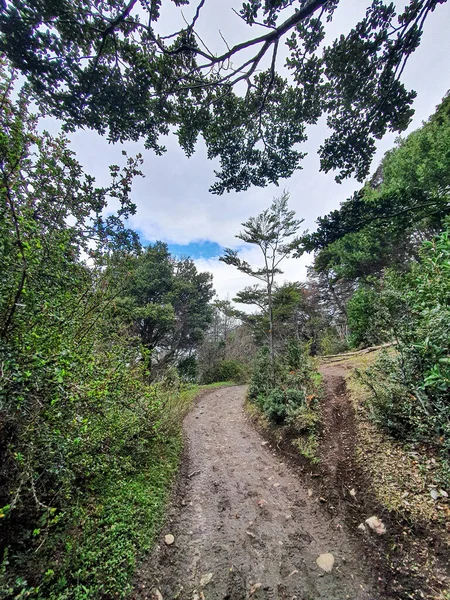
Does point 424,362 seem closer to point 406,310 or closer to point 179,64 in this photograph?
point 406,310

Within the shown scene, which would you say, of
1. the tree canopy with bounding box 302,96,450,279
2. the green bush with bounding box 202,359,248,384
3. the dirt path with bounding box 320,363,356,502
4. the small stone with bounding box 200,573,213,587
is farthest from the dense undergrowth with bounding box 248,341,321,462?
the green bush with bounding box 202,359,248,384

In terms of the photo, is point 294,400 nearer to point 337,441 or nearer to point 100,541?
point 337,441

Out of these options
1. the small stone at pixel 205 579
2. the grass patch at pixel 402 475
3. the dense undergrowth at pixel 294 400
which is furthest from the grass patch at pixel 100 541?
the grass patch at pixel 402 475

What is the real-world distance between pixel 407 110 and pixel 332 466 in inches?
212

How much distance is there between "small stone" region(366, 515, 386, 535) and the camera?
211 centimetres

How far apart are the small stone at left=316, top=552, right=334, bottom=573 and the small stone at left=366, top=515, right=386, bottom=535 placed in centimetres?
51

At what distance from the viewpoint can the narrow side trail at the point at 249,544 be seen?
1.81m

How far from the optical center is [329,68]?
3232 millimetres

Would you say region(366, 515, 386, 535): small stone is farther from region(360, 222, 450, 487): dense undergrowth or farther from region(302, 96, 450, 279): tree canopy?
region(302, 96, 450, 279): tree canopy

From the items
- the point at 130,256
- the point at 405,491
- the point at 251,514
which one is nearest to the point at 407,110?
the point at 130,256

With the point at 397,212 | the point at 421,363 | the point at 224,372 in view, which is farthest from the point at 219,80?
the point at 224,372

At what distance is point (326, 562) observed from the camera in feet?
6.53

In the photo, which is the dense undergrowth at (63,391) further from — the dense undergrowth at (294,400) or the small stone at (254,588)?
the dense undergrowth at (294,400)

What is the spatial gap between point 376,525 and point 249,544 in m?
1.31
